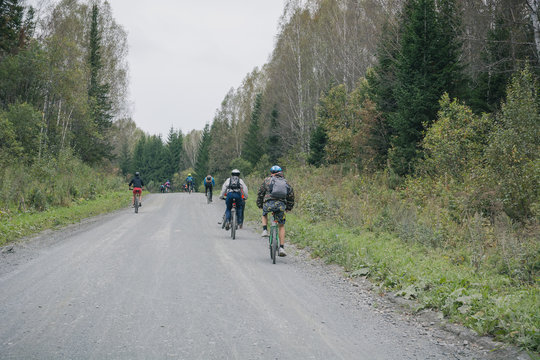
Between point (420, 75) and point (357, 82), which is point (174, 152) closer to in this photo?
point (357, 82)

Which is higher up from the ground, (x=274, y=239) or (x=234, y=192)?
(x=234, y=192)

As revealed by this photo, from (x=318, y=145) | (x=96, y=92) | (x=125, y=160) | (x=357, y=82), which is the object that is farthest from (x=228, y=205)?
(x=125, y=160)

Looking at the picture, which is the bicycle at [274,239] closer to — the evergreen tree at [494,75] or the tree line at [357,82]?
the tree line at [357,82]

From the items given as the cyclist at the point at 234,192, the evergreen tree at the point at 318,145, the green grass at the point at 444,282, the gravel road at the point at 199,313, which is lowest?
the gravel road at the point at 199,313

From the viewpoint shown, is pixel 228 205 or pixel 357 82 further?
pixel 357 82

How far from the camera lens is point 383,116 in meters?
22.2

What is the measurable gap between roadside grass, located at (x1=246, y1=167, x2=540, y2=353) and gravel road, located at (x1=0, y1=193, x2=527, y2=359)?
0.32 m

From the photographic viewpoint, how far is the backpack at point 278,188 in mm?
9086

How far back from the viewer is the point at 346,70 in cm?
3127

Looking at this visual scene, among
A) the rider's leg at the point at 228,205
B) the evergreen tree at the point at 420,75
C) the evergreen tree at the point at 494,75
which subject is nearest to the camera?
the rider's leg at the point at 228,205

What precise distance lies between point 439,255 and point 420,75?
12.6m

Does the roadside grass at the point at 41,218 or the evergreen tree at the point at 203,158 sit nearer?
the roadside grass at the point at 41,218

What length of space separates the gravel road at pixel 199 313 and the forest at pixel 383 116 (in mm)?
1046

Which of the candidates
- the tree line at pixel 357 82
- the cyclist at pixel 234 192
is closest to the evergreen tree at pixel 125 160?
the tree line at pixel 357 82
